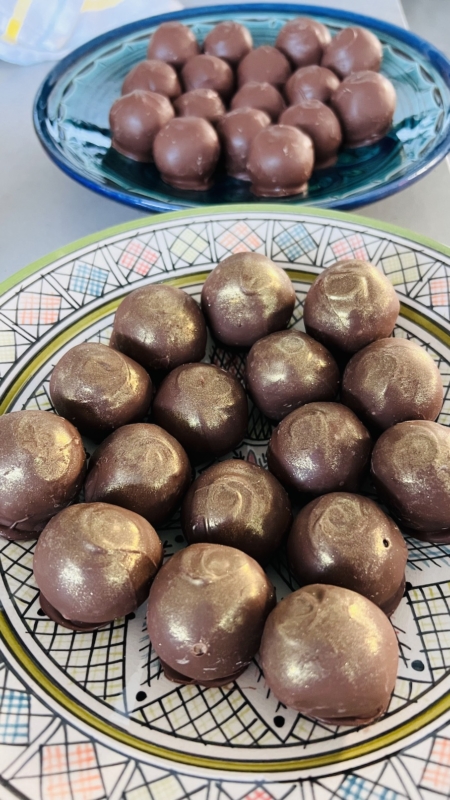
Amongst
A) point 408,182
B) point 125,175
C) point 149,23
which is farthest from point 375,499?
point 149,23

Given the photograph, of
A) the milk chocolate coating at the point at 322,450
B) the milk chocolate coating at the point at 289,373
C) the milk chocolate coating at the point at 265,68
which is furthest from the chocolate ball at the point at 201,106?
the milk chocolate coating at the point at 322,450

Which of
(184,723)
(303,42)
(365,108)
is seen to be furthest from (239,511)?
(303,42)

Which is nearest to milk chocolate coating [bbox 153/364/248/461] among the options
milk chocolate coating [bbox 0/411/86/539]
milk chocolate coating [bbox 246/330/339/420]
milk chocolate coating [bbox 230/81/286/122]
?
milk chocolate coating [bbox 246/330/339/420]

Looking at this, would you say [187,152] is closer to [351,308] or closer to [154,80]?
[154,80]

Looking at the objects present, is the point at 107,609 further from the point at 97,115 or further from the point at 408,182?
the point at 97,115

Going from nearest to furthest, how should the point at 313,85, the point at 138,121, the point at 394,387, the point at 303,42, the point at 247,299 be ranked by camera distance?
the point at 394,387 → the point at 247,299 → the point at 138,121 → the point at 313,85 → the point at 303,42
